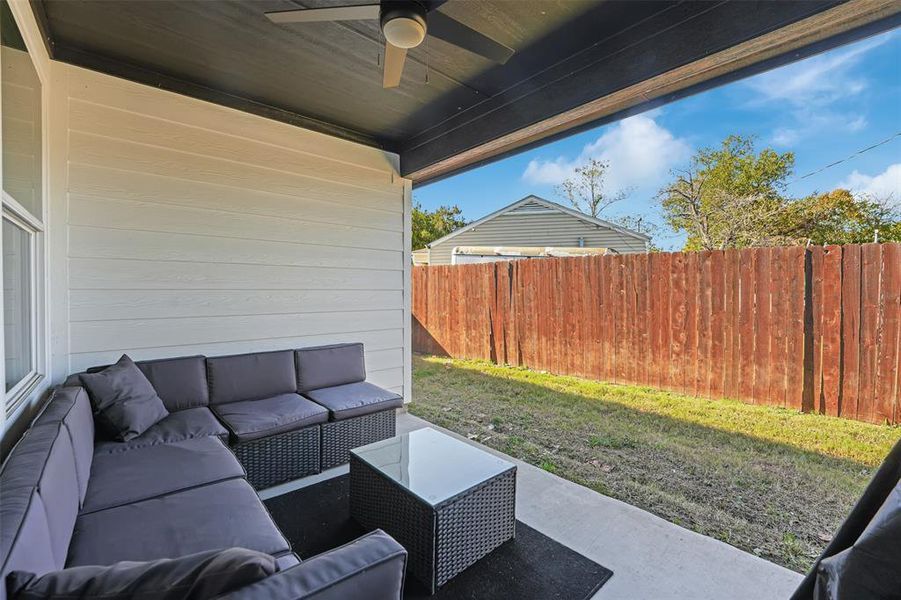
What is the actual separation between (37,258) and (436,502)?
2802mm

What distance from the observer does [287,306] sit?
369cm

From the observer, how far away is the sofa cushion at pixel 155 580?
0.76 metres

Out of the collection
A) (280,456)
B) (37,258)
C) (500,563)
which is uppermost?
(37,258)

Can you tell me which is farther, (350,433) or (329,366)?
(329,366)

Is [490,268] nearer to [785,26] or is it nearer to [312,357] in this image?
[312,357]

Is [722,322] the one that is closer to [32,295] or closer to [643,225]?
[32,295]

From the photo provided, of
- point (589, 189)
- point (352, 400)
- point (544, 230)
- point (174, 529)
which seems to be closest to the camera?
point (174, 529)

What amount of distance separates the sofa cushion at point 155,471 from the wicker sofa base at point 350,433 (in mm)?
831

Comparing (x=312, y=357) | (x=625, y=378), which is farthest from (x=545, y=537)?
(x=625, y=378)

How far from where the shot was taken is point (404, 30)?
5.90 feet

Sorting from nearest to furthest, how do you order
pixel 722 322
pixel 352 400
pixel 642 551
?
pixel 642 551, pixel 352 400, pixel 722 322

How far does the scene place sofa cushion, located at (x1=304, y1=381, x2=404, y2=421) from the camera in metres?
3.03

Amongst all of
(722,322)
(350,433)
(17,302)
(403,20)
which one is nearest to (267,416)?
(350,433)

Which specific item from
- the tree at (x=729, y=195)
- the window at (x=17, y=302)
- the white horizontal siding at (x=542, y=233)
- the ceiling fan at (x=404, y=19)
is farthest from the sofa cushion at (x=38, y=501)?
the white horizontal siding at (x=542, y=233)
